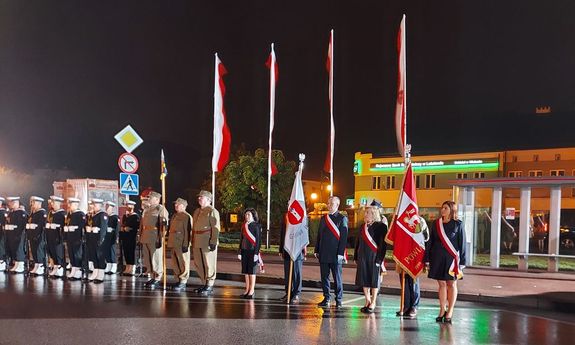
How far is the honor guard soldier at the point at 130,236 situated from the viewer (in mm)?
14953

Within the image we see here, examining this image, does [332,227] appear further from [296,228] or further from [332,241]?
[296,228]

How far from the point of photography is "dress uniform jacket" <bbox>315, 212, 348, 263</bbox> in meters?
10.5

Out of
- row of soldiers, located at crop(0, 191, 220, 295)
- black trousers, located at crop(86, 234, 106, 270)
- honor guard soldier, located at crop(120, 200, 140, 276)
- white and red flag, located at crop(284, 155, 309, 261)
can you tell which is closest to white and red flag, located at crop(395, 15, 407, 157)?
white and red flag, located at crop(284, 155, 309, 261)

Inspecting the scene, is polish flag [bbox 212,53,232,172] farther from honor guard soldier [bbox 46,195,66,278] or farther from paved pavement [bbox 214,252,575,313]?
honor guard soldier [bbox 46,195,66,278]

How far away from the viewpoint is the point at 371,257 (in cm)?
1005

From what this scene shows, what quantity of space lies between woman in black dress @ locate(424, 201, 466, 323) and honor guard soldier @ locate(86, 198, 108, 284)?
26.8ft

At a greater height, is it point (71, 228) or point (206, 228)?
point (206, 228)

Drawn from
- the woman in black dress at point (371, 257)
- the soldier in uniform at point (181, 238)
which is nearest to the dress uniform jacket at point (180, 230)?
the soldier in uniform at point (181, 238)

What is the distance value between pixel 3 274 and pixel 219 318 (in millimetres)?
8762

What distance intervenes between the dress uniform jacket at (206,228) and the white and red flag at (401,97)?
5341mm

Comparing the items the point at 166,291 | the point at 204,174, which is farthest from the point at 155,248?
the point at 204,174

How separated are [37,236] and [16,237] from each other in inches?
34.8

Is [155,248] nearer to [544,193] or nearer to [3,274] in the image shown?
[3,274]

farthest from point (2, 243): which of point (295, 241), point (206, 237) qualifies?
point (295, 241)
